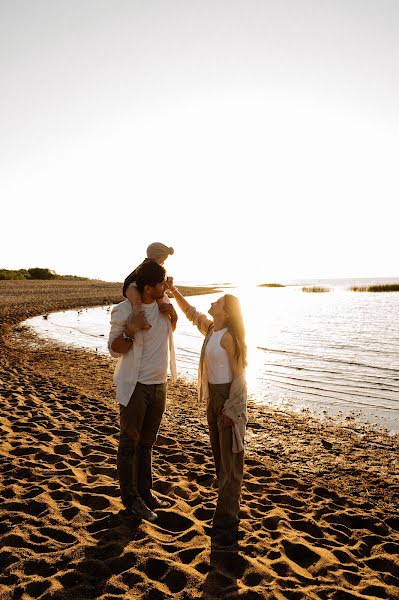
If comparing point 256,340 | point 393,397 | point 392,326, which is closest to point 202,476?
point 393,397

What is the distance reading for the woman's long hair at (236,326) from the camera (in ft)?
14.3

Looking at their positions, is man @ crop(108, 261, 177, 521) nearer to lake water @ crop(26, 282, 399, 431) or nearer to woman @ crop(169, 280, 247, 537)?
woman @ crop(169, 280, 247, 537)

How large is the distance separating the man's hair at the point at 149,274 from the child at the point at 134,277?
0.07m

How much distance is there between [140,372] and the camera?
170 inches

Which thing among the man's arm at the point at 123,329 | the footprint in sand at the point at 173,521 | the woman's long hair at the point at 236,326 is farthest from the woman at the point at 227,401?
the man's arm at the point at 123,329

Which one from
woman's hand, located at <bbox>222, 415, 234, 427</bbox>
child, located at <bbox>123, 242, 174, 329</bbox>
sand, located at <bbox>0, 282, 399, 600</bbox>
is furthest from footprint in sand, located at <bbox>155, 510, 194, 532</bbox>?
child, located at <bbox>123, 242, 174, 329</bbox>

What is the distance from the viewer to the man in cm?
419

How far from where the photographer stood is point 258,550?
4027mm

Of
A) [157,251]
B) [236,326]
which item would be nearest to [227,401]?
[236,326]

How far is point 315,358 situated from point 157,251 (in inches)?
522

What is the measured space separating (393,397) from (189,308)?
841 cm

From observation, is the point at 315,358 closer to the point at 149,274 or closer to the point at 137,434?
the point at 137,434

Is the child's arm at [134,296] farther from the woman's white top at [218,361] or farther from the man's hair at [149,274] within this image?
the woman's white top at [218,361]

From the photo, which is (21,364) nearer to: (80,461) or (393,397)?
(80,461)
